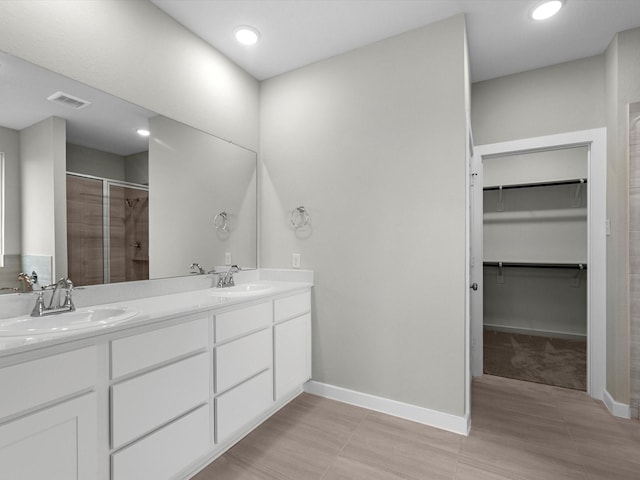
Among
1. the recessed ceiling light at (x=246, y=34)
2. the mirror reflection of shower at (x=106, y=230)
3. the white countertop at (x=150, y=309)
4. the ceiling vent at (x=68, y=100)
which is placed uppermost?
the recessed ceiling light at (x=246, y=34)

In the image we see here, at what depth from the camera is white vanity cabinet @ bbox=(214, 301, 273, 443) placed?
1.71m

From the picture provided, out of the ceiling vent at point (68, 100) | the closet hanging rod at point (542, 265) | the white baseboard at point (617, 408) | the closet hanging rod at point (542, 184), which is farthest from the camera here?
the closet hanging rod at point (542, 265)

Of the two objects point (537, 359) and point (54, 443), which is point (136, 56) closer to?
point (54, 443)

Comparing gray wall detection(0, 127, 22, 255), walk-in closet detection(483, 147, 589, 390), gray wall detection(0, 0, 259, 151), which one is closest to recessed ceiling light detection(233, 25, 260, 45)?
gray wall detection(0, 0, 259, 151)

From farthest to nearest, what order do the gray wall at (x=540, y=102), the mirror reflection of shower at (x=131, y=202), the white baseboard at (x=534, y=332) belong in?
the white baseboard at (x=534, y=332) < the gray wall at (x=540, y=102) < the mirror reflection of shower at (x=131, y=202)

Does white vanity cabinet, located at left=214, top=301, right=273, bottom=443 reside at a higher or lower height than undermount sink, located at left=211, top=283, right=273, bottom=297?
lower

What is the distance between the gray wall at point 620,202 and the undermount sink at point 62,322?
121 inches

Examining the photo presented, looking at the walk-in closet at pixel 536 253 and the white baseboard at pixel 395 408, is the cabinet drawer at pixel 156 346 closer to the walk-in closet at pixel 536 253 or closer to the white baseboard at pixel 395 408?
the white baseboard at pixel 395 408

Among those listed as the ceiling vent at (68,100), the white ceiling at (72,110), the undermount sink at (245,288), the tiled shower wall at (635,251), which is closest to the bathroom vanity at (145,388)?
the undermount sink at (245,288)

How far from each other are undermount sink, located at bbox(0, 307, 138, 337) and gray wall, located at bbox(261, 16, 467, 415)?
143cm

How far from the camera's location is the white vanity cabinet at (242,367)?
171 centimetres

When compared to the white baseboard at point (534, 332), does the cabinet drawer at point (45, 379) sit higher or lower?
higher

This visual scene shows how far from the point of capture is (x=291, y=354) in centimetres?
231

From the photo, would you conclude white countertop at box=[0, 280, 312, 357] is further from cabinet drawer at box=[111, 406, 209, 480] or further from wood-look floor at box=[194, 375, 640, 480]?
wood-look floor at box=[194, 375, 640, 480]
